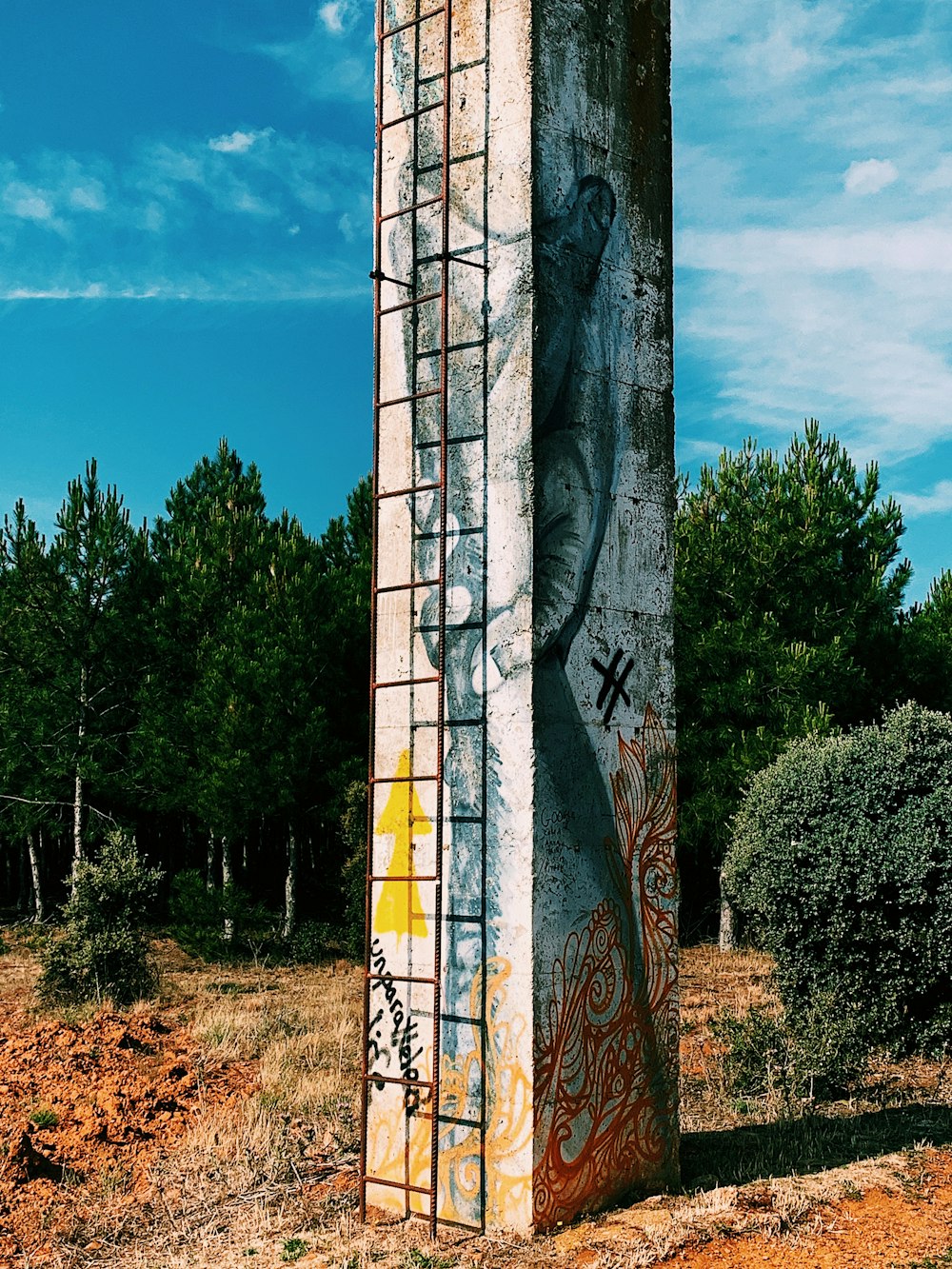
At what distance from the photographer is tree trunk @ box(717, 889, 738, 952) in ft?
73.0

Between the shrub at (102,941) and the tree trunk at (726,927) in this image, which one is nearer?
the shrub at (102,941)

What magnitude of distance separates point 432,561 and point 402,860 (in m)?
1.78

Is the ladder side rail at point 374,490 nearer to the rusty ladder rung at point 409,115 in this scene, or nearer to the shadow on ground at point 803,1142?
the rusty ladder rung at point 409,115

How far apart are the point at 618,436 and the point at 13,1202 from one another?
6306 mm

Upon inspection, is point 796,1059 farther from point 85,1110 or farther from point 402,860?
point 85,1110

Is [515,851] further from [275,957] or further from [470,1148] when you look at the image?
[275,957]

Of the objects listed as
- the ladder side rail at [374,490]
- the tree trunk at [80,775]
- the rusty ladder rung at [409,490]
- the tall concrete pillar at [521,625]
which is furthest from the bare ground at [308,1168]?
the tree trunk at [80,775]

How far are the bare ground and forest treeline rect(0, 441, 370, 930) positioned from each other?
8335 mm

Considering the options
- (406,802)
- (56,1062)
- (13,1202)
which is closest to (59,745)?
(56,1062)

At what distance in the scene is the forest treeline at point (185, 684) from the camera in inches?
834

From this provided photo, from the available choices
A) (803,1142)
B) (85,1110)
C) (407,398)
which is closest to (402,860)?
(407,398)

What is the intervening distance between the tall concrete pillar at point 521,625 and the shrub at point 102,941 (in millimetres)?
8710

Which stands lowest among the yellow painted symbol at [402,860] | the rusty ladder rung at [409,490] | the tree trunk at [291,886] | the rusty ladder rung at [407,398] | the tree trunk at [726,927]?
the tree trunk at [726,927]

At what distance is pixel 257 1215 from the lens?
7.14 m
